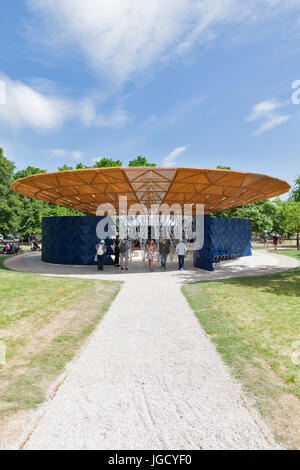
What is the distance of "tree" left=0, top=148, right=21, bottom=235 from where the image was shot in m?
34.3

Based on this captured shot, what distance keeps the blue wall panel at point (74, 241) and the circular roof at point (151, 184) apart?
235 centimetres

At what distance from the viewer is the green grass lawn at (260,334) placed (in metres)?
3.17

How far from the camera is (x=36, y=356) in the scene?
14.2ft

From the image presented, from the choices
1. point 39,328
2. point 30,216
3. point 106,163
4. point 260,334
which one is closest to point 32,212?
point 30,216

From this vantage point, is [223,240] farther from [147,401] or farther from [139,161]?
[139,161]

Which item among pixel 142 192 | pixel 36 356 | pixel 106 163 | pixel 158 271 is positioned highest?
pixel 106 163

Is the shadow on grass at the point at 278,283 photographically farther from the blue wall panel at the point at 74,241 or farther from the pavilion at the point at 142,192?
the blue wall panel at the point at 74,241

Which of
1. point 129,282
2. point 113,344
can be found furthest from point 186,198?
point 113,344

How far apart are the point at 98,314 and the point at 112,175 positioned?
363 inches

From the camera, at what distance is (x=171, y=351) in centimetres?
454

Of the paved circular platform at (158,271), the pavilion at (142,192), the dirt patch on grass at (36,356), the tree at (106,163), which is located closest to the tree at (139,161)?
the tree at (106,163)

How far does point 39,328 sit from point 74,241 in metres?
12.6

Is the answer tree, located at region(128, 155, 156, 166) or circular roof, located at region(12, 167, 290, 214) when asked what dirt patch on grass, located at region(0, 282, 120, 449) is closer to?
circular roof, located at region(12, 167, 290, 214)
